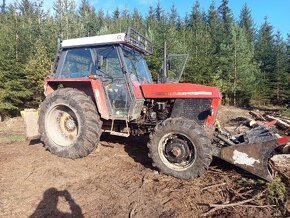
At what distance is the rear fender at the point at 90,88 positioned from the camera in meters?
6.16

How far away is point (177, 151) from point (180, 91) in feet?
4.01

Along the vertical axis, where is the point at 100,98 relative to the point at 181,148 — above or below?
above

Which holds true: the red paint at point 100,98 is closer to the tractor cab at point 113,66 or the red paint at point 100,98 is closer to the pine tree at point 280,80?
the tractor cab at point 113,66

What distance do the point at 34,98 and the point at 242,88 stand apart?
1557 cm

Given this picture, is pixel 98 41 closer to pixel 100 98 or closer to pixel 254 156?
pixel 100 98

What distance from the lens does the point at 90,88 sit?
21.5 feet

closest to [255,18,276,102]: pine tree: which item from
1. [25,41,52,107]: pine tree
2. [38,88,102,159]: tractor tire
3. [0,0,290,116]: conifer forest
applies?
[0,0,290,116]: conifer forest

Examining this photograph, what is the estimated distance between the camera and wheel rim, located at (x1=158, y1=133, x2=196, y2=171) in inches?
202

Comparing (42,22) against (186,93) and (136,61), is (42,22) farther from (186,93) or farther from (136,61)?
(186,93)

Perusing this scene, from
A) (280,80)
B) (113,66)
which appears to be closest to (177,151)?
(113,66)

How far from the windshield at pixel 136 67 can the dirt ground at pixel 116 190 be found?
174 cm

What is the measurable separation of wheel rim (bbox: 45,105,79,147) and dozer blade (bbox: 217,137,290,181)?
337 cm

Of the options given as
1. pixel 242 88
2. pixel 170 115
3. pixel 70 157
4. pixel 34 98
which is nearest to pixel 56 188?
pixel 70 157

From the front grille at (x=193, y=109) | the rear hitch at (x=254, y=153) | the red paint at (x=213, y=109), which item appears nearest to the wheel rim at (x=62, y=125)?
the front grille at (x=193, y=109)
